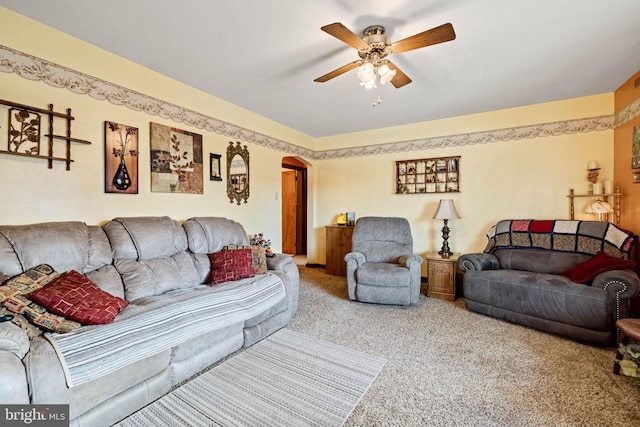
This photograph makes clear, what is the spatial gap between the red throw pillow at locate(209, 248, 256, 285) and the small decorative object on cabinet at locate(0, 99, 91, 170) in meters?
1.47

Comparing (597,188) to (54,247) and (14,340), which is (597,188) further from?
(54,247)

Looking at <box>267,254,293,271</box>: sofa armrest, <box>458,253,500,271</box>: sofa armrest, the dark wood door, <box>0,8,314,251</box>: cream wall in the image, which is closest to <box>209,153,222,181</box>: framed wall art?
<box>0,8,314,251</box>: cream wall

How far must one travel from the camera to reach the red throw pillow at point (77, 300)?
64.1 inches

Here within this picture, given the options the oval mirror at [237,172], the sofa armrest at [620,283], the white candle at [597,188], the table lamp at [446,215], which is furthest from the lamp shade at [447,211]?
the oval mirror at [237,172]

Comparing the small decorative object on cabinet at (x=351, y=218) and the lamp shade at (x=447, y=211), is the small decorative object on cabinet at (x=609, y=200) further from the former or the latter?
the small decorative object on cabinet at (x=351, y=218)

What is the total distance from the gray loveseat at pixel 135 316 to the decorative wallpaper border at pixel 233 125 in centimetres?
115

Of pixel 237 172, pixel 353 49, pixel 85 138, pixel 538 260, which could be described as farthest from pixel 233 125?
pixel 538 260

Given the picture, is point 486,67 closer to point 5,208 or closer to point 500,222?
point 500,222

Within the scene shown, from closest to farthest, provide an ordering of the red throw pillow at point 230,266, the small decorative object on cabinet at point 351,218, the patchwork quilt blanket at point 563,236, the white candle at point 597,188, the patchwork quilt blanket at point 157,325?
1. the patchwork quilt blanket at point 157,325
2. the red throw pillow at point 230,266
3. the patchwork quilt blanket at point 563,236
4. the white candle at point 597,188
5. the small decorative object on cabinet at point 351,218

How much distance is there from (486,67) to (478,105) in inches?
45.9

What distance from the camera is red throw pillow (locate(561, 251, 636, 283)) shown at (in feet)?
8.34

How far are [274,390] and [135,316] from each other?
1026mm

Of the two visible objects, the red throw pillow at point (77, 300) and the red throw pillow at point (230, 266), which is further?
the red throw pillow at point (230, 266)

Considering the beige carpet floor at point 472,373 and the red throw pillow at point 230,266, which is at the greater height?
the red throw pillow at point 230,266
